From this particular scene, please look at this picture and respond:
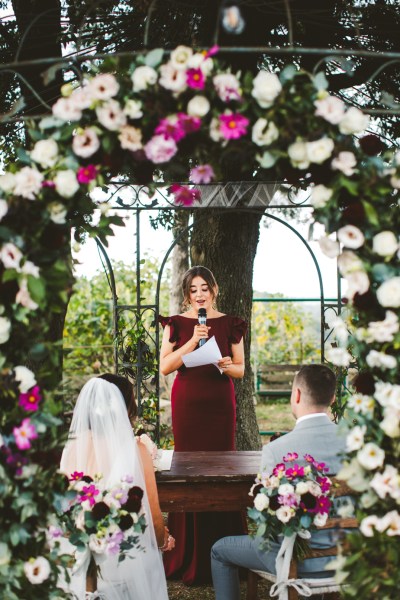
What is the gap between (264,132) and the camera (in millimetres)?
2332

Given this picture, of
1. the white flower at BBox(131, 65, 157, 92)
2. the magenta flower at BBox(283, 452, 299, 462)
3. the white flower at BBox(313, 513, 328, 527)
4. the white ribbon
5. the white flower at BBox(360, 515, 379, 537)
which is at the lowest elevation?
the white ribbon

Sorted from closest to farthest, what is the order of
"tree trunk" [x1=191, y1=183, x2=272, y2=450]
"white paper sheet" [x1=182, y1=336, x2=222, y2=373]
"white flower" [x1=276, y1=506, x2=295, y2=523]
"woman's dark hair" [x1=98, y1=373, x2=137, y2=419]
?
"white flower" [x1=276, y1=506, x2=295, y2=523], "woman's dark hair" [x1=98, y1=373, x2=137, y2=419], "white paper sheet" [x1=182, y1=336, x2=222, y2=373], "tree trunk" [x1=191, y1=183, x2=272, y2=450]

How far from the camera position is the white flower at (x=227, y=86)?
2.28 meters

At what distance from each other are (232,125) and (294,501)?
1459 mm

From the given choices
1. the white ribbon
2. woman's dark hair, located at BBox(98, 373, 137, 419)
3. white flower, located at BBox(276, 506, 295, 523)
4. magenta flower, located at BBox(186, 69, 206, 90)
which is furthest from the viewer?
woman's dark hair, located at BBox(98, 373, 137, 419)

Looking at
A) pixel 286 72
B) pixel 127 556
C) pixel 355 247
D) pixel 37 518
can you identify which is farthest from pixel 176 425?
pixel 286 72

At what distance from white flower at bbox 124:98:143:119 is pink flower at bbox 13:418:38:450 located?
42.8 inches

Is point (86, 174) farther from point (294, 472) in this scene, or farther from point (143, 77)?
point (294, 472)

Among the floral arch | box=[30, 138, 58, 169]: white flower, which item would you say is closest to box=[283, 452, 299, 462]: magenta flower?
the floral arch

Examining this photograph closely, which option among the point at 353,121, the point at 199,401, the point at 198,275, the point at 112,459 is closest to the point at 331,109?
the point at 353,121

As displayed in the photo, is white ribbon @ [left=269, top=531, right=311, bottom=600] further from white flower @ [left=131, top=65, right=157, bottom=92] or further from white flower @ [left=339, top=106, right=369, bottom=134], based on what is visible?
white flower @ [left=131, top=65, right=157, bottom=92]

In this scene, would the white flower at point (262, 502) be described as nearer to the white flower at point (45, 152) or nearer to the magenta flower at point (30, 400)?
the magenta flower at point (30, 400)

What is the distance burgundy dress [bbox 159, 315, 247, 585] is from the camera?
4.21 meters

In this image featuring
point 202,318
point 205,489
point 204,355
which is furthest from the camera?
point 202,318
